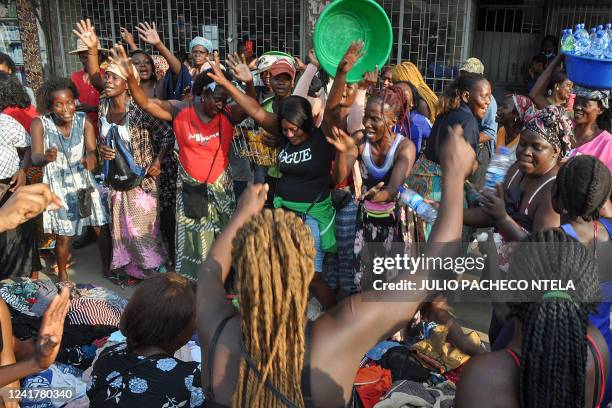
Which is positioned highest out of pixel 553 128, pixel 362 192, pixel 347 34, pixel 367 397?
pixel 347 34

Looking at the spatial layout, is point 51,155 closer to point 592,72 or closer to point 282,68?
point 282,68

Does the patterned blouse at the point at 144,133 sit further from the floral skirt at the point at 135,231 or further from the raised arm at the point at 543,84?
the raised arm at the point at 543,84

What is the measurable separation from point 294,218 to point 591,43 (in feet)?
10.6

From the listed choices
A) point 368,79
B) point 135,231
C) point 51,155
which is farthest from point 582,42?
point 51,155

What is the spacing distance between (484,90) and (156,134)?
2.76 m

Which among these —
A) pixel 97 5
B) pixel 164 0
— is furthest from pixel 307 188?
pixel 97 5

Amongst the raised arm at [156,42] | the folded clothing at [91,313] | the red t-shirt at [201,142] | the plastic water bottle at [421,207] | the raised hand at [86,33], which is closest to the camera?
the plastic water bottle at [421,207]

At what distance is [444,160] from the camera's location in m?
1.82

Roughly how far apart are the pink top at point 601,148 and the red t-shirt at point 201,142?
261 centimetres

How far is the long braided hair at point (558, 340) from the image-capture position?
1558mm

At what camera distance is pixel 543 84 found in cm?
497

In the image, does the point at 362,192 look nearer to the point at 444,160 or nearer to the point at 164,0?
the point at 444,160

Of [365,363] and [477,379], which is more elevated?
[477,379]

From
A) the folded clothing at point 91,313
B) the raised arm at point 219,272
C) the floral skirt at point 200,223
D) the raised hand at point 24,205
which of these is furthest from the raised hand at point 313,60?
the raised hand at point 24,205
